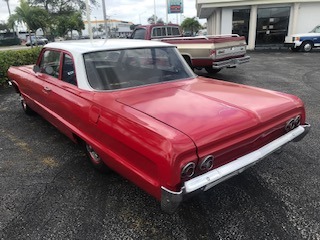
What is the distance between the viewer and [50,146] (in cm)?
430

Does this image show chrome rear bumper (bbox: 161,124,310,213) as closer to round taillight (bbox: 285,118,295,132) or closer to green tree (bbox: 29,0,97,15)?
round taillight (bbox: 285,118,295,132)

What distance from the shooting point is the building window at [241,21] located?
20078mm

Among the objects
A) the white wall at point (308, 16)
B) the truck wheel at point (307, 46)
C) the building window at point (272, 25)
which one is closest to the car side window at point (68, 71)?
the truck wheel at point (307, 46)

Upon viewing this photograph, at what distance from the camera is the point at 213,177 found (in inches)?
85.0

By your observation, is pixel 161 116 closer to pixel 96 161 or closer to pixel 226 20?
pixel 96 161

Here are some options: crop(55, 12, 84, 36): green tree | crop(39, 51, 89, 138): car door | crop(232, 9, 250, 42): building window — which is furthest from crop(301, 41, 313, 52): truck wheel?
crop(55, 12, 84, 36): green tree

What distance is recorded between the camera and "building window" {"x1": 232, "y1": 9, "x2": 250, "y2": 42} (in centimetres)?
2008

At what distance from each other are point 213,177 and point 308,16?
2126 cm

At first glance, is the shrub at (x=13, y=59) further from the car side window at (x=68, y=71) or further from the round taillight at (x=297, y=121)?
the round taillight at (x=297, y=121)

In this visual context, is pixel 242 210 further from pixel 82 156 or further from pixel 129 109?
pixel 82 156

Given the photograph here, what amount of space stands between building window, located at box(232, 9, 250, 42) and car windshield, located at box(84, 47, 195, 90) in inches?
721

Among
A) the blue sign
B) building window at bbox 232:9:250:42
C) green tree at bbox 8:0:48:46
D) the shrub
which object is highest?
the blue sign

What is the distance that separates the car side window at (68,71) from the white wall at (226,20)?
734 inches

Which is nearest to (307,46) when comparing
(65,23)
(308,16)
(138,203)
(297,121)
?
(308,16)
